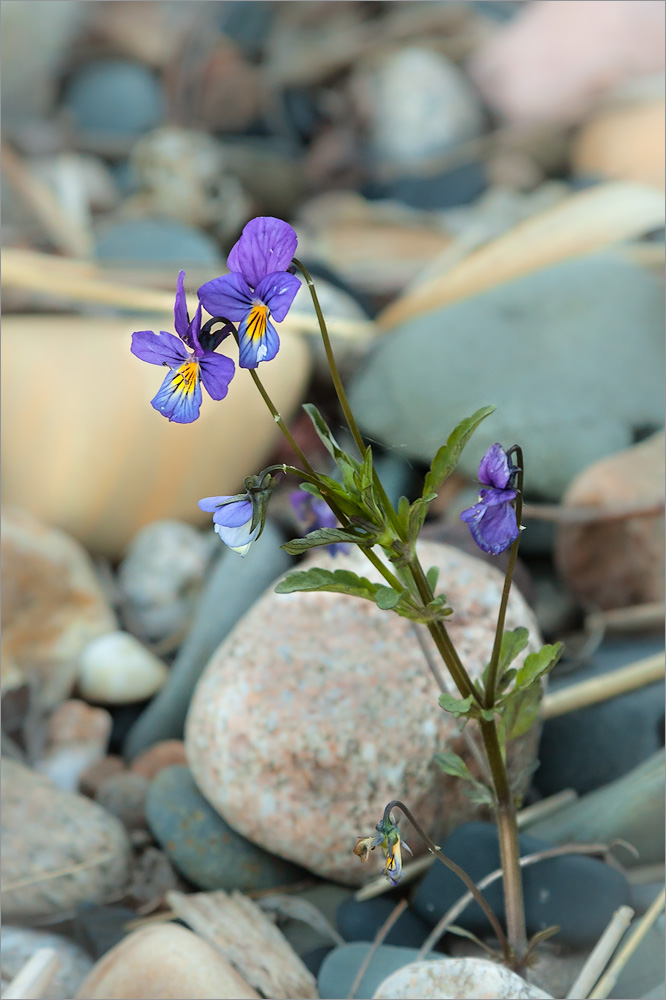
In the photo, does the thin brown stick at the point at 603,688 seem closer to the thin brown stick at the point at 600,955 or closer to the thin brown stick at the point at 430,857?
the thin brown stick at the point at 430,857

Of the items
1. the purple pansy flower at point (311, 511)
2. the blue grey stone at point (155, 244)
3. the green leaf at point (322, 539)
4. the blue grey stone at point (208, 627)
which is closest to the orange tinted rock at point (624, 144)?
the blue grey stone at point (155, 244)

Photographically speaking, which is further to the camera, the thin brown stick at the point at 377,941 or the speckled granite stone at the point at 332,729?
the speckled granite stone at the point at 332,729

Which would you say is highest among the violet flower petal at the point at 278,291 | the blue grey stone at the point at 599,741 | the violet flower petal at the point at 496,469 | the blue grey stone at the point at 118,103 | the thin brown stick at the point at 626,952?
the blue grey stone at the point at 118,103

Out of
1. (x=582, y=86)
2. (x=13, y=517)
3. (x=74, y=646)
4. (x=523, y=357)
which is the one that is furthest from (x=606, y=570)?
(x=582, y=86)

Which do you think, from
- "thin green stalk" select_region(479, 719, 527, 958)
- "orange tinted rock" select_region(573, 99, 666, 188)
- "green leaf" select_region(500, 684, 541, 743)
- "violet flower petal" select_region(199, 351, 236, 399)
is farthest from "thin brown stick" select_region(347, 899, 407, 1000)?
"orange tinted rock" select_region(573, 99, 666, 188)

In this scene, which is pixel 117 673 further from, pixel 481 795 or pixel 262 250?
pixel 262 250

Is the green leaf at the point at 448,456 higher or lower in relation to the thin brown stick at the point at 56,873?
higher

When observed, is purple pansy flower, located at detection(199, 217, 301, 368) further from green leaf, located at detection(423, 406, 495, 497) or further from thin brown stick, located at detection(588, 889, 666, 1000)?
thin brown stick, located at detection(588, 889, 666, 1000)
